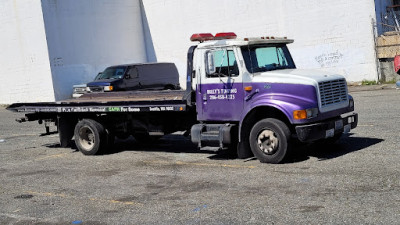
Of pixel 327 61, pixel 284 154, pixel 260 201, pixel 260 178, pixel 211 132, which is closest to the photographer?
pixel 260 201

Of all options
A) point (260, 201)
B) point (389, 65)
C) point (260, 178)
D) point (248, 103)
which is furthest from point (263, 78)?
point (389, 65)

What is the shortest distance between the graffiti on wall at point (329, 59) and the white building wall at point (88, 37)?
1231cm

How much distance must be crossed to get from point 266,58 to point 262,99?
3.73ft

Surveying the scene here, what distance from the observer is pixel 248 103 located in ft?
32.9

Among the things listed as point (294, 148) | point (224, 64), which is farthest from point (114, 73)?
point (224, 64)

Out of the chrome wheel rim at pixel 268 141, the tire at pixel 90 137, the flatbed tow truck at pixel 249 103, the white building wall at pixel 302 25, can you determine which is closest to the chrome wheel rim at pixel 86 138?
the tire at pixel 90 137

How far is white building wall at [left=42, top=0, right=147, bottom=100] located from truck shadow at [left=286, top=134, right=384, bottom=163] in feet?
72.5

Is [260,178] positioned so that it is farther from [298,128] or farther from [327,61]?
[327,61]

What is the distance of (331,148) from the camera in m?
10.8

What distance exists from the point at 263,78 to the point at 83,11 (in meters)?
24.1

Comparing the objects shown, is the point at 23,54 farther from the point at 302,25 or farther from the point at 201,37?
the point at 201,37

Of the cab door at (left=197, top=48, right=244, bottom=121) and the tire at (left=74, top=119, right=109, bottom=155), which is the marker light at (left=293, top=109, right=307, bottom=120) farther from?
the tire at (left=74, top=119, right=109, bottom=155)

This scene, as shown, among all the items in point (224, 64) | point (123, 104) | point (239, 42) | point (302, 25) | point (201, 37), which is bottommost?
point (123, 104)

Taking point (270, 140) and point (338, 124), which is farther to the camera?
point (338, 124)
